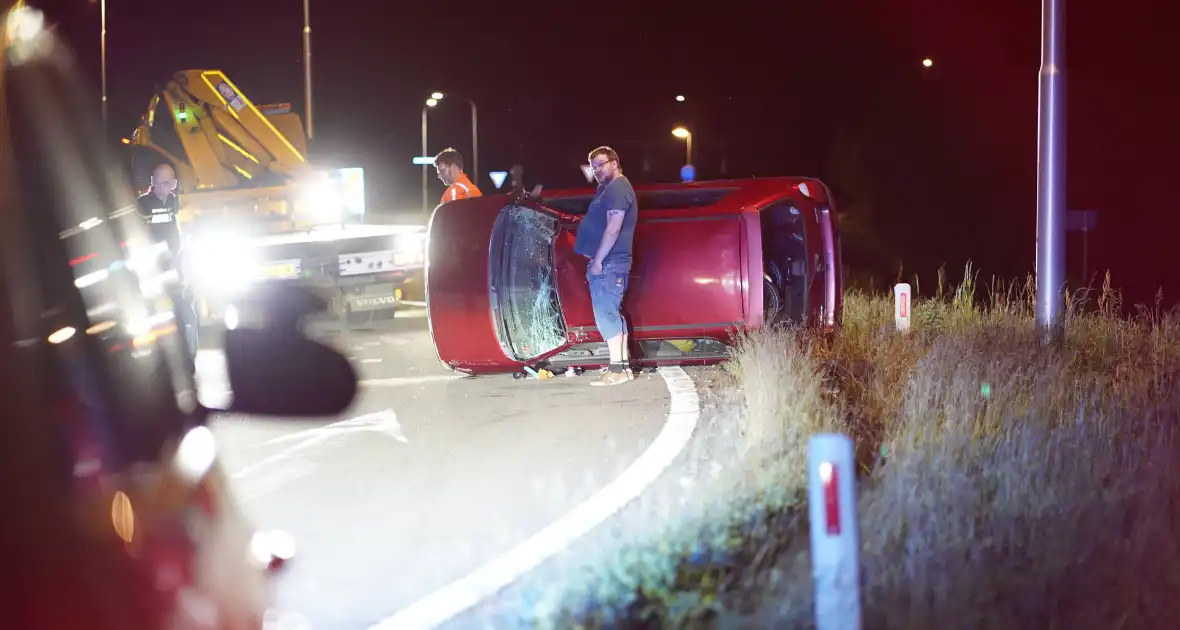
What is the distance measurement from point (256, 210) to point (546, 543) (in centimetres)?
1326

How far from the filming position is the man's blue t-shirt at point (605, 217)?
910 centimetres

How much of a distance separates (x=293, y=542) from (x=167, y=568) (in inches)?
33.8

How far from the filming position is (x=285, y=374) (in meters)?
11.4

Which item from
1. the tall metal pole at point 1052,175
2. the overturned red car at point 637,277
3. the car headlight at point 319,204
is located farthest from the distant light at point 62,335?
the car headlight at point 319,204

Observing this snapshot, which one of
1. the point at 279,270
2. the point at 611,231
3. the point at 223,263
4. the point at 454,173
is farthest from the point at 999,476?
the point at 223,263

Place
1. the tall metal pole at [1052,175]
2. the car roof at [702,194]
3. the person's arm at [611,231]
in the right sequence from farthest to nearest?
1. the tall metal pole at [1052,175]
2. the car roof at [702,194]
3. the person's arm at [611,231]

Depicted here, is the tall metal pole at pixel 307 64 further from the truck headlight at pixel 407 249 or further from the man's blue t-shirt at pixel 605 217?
the man's blue t-shirt at pixel 605 217

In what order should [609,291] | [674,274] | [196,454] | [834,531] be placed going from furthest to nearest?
1. [674,274]
2. [609,291]
3. [196,454]
4. [834,531]

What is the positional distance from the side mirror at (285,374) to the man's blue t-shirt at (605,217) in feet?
7.26

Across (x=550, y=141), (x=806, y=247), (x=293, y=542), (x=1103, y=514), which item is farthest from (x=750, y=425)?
(x=550, y=141)

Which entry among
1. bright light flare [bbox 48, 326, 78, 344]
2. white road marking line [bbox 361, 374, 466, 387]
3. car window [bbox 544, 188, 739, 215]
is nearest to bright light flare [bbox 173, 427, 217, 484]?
bright light flare [bbox 48, 326, 78, 344]

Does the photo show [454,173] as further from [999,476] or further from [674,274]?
[999,476]

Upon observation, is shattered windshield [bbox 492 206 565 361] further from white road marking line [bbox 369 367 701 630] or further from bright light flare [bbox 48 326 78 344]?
bright light flare [bbox 48 326 78 344]

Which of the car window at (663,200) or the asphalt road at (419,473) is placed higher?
the car window at (663,200)
